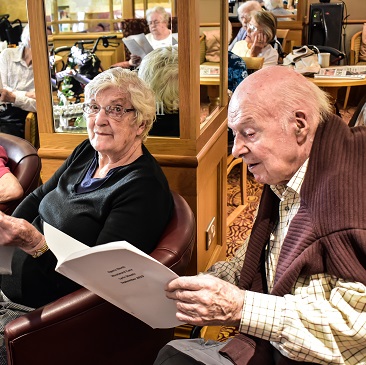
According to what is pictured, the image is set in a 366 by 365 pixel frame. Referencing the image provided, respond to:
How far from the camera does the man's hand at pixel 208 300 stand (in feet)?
Result: 4.04

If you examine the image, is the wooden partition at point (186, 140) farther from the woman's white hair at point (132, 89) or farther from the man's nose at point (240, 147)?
the man's nose at point (240, 147)

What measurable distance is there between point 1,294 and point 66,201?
41 cm

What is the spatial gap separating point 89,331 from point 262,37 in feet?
13.1

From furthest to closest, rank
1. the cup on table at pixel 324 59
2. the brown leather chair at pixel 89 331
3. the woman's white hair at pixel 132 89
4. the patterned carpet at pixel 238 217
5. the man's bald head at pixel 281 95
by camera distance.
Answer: the cup on table at pixel 324 59 → the patterned carpet at pixel 238 217 → the woman's white hair at pixel 132 89 → the brown leather chair at pixel 89 331 → the man's bald head at pixel 281 95

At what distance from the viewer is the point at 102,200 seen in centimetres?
179

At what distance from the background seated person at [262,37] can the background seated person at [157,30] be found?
2967 mm

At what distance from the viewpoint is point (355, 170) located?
127cm

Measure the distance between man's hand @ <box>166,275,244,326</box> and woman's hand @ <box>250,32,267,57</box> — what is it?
13.5ft

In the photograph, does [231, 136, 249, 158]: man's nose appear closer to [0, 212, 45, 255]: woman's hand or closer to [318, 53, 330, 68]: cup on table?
[0, 212, 45, 255]: woman's hand

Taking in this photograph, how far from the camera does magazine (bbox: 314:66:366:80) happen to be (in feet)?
15.1

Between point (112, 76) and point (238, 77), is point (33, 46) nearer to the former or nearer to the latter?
point (112, 76)

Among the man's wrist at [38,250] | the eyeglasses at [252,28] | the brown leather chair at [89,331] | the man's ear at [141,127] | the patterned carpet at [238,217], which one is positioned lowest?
the patterned carpet at [238,217]

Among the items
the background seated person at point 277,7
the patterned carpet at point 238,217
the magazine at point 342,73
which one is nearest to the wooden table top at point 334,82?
the magazine at point 342,73

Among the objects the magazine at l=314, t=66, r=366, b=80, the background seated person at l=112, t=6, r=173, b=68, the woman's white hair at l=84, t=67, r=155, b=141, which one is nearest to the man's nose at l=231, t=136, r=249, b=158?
the woman's white hair at l=84, t=67, r=155, b=141
